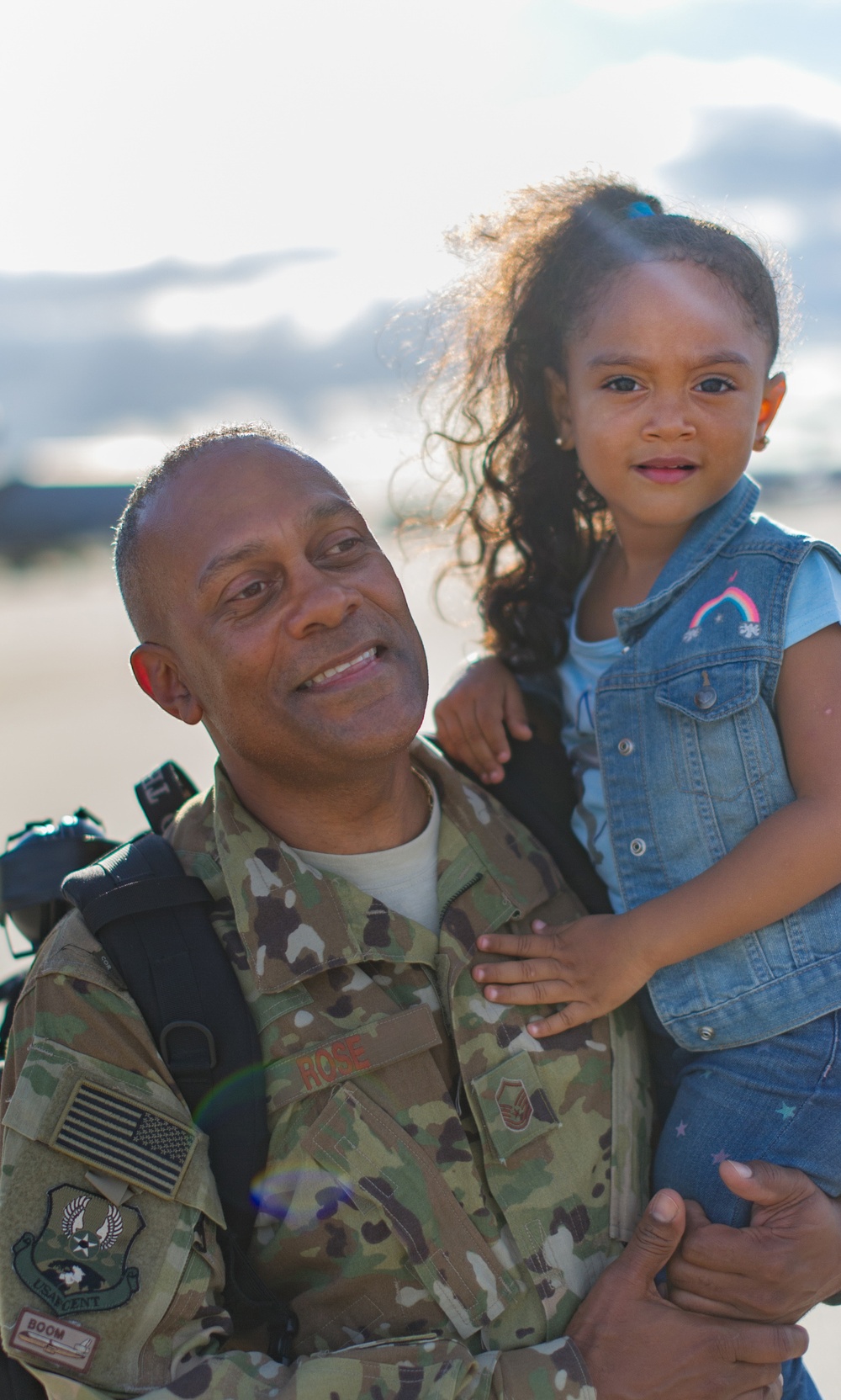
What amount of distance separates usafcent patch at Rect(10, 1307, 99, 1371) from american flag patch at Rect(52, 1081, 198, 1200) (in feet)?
0.75

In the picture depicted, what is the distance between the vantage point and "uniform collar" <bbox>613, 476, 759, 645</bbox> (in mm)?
2523

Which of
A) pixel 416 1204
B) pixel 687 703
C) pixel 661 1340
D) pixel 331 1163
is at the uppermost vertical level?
pixel 687 703

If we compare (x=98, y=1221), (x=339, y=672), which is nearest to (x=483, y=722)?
(x=339, y=672)

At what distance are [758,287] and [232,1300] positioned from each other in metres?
2.44

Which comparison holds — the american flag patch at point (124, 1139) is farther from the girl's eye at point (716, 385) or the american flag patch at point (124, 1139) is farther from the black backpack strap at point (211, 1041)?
the girl's eye at point (716, 385)

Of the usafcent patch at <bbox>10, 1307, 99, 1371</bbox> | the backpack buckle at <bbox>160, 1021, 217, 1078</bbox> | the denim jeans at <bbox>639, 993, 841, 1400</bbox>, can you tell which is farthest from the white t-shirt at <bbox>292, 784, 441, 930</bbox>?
the usafcent patch at <bbox>10, 1307, 99, 1371</bbox>

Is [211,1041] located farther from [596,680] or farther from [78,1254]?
[596,680]

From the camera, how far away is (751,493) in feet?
8.61

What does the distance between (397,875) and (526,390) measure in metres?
1.48

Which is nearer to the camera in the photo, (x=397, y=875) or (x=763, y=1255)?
(x=763, y=1255)

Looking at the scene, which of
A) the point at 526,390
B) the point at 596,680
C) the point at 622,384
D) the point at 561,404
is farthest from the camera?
the point at 526,390

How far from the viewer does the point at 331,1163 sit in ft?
6.73

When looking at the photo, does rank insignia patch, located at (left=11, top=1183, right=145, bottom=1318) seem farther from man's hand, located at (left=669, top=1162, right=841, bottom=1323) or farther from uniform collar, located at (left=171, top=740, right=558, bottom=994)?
man's hand, located at (left=669, top=1162, right=841, bottom=1323)

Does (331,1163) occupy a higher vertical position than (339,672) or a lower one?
lower
